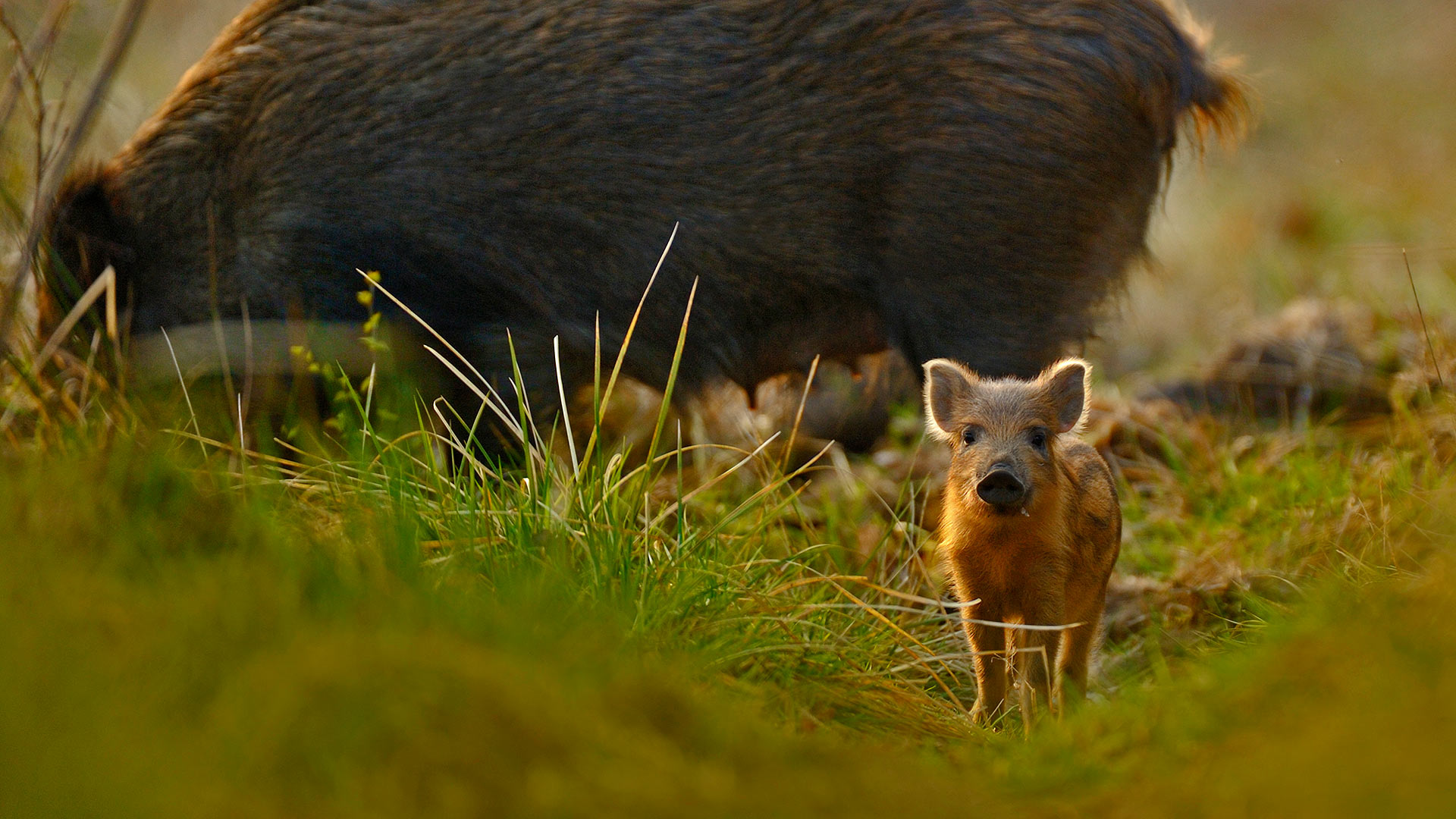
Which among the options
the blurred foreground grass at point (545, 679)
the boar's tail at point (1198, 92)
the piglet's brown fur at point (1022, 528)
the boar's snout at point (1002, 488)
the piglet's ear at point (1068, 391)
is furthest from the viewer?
the boar's tail at point (1198, 92)

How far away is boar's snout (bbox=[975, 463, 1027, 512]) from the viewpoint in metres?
2.77

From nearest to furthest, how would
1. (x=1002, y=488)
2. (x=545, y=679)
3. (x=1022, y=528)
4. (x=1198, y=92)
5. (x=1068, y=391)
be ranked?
(x=545, y=679)
(x=1002, y=488)
(x=1022, y=528)
(x=1068, y=391)
(x=1198, y=92)

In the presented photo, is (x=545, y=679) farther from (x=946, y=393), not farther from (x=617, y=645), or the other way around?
(x=946, y=393)

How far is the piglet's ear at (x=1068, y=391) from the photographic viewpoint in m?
3.08

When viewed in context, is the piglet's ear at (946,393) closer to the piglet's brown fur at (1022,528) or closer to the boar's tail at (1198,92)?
the piglet's brown fur at (1022,528)

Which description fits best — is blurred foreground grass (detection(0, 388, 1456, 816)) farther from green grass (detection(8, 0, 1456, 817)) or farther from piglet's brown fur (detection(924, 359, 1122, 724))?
piglet's brown fur (detection(924, 359, 1122, 724))

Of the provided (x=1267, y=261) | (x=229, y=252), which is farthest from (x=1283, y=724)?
(x=1267, y=261)

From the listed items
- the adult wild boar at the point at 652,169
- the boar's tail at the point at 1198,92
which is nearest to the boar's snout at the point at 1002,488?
the adult wild boar at the point at 652,169

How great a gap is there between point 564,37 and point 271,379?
135 cm

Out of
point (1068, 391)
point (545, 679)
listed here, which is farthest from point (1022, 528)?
point (545, 679)

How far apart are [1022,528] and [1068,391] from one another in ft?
1.25

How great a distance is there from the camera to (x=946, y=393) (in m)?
3.16

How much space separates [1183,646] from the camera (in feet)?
10.6

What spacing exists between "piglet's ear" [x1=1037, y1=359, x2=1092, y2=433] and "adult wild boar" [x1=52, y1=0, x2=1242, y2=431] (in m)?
1.04
